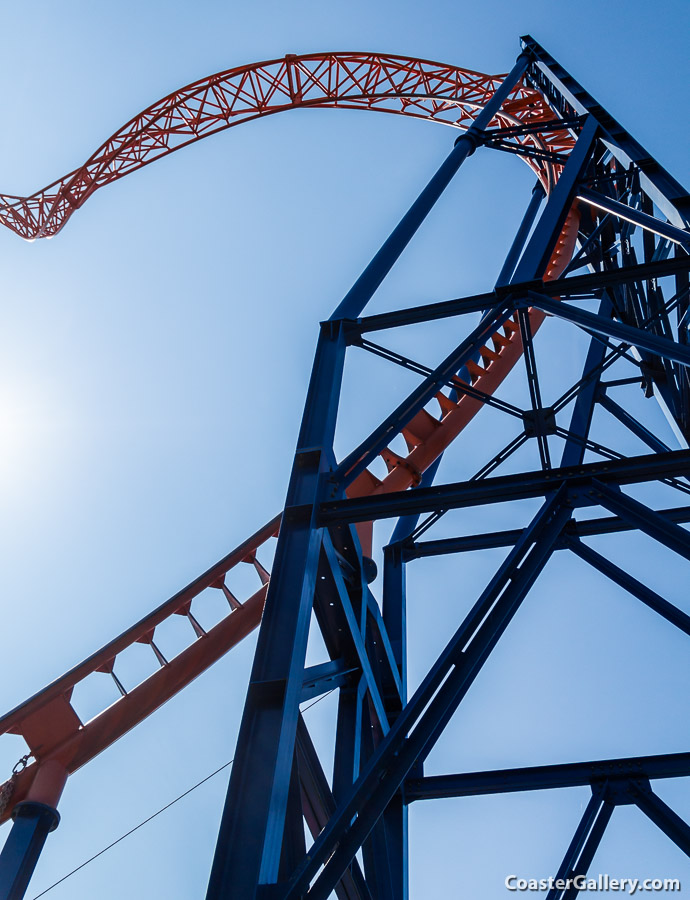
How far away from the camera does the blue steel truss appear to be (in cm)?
339

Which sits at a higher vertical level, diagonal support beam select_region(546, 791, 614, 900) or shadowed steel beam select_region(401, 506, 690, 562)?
shadowed steel beam select_region(401, 506, 690, 562)

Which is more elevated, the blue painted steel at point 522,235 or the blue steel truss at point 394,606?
the blue painted steel at point 522,235

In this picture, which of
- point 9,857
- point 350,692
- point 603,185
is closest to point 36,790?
point 9,857

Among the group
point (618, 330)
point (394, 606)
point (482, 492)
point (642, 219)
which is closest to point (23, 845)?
point (394, 606)

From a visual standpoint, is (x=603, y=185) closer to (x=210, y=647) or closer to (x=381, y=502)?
(x=381, y=502)

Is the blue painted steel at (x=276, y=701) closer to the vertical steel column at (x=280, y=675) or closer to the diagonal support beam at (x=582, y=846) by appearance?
the vertical steel column at (x=280, y=675)

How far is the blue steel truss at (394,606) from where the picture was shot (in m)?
3.39

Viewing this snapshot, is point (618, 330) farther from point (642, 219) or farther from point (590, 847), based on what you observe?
point (590, 847)

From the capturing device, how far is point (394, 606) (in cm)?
689

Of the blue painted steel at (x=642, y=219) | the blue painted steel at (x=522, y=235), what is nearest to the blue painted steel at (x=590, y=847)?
the blue painted steel at (x=642, y=219)

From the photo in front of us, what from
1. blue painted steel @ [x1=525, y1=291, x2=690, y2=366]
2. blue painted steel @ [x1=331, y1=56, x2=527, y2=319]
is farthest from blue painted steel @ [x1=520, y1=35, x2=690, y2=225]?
blue painted steel @ [x1=525, y1=291, x2=690, y2=366]

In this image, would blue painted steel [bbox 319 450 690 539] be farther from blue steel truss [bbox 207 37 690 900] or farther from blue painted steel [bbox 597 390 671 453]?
blue painted steel [bbox 597 390 671 453]

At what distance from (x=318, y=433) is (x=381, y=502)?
0.73 metres

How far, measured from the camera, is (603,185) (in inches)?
342
